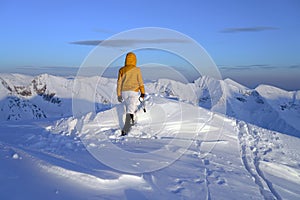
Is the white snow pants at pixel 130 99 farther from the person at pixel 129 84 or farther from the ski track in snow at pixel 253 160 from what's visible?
the ski track in snow at pixel 253 160

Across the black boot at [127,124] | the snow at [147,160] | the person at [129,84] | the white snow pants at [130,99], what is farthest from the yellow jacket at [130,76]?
the snow at [147,160]

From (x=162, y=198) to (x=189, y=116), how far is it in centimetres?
876

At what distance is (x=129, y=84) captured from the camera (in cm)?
993

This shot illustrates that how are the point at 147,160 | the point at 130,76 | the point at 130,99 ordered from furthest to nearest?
the point at 130,99 < the point at 130,76 < the point at 147,160

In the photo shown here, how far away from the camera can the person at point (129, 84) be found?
32.4ft

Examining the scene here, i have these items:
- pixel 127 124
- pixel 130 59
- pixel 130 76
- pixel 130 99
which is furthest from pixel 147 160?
pixel 130 59

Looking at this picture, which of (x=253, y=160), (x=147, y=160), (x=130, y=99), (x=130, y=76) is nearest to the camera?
(x=147, y=160)

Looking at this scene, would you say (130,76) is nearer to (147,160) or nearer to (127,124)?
(127,124)

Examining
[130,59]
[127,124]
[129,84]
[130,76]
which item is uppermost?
[130,59]

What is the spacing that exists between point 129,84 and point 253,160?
4933 millimetres

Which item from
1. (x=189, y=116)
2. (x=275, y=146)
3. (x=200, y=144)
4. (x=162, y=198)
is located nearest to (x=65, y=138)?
(x=200, y=144)

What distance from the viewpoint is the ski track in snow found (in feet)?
19.0

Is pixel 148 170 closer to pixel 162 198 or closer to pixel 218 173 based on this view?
pixel 162 198

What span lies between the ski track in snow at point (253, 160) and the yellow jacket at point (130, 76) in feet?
14.4
